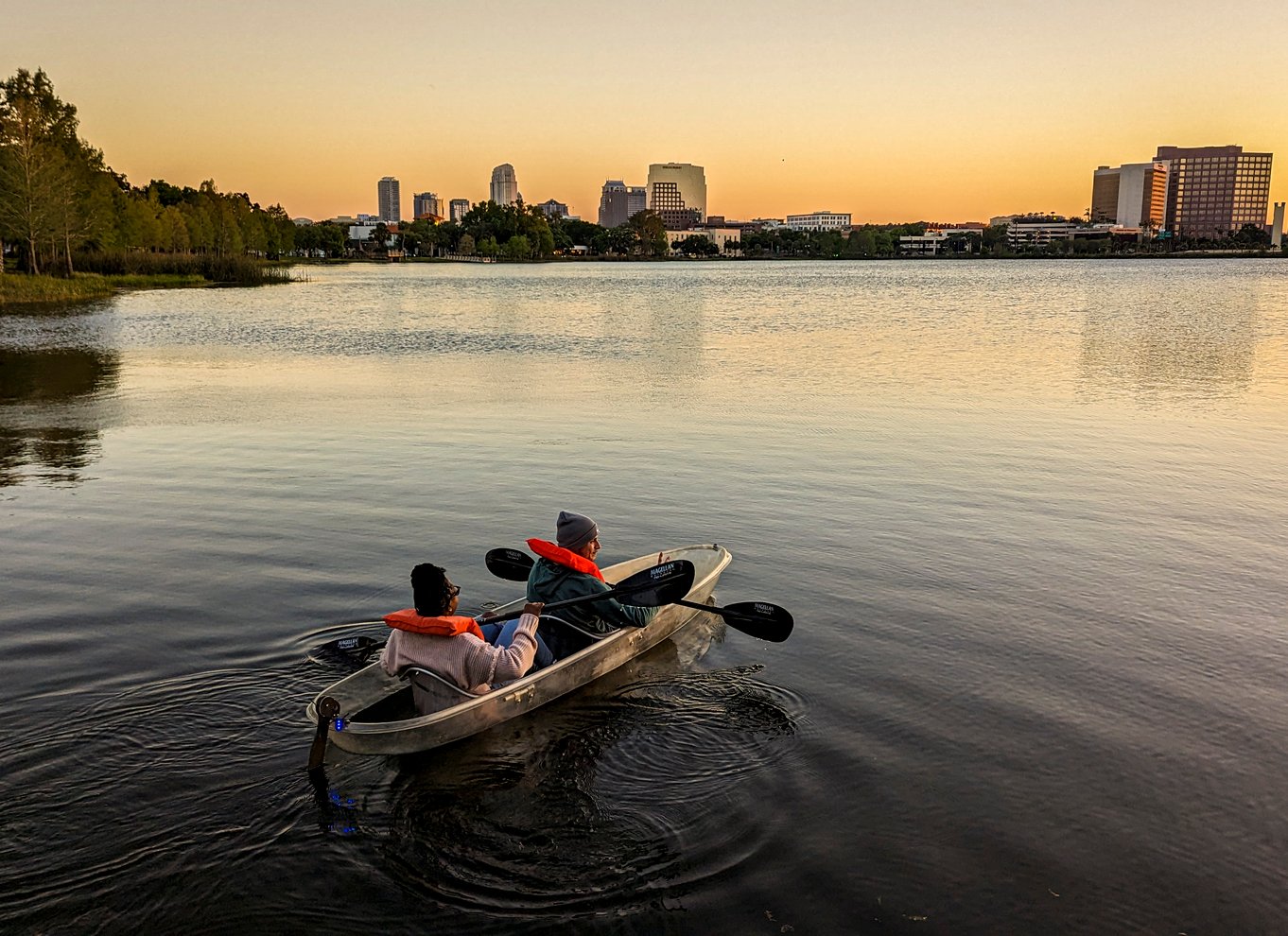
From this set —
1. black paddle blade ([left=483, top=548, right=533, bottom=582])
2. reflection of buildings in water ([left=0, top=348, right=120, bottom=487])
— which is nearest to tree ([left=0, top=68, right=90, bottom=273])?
reflection of buildings in water ([left=0, top=348, right=120, bottom=487])

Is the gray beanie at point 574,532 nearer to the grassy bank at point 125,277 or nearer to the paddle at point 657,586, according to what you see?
the paddle at point 657,586

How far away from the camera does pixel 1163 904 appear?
6.04 m

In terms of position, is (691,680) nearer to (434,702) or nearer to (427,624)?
(434,702)

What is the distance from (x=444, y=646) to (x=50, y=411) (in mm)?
18904

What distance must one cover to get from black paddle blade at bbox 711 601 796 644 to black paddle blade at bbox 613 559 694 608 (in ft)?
1.94

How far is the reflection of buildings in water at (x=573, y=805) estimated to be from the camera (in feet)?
19.9

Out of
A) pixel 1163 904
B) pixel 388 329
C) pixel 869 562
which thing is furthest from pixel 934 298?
pixel 1163 904

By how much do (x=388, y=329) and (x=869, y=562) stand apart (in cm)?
3740

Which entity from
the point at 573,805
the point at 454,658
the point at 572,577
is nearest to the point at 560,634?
the point at 572,577

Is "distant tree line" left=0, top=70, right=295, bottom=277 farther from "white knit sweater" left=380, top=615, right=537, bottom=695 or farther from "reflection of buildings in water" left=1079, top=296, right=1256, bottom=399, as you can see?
"white knit sweater" left=380, top=615, right=537, bottom=695

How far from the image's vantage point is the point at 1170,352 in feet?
113

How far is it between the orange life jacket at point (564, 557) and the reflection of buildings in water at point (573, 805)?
107 cm

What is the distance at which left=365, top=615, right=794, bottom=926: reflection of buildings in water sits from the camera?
19.9ft

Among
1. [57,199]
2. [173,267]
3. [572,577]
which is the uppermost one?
[57,199]
